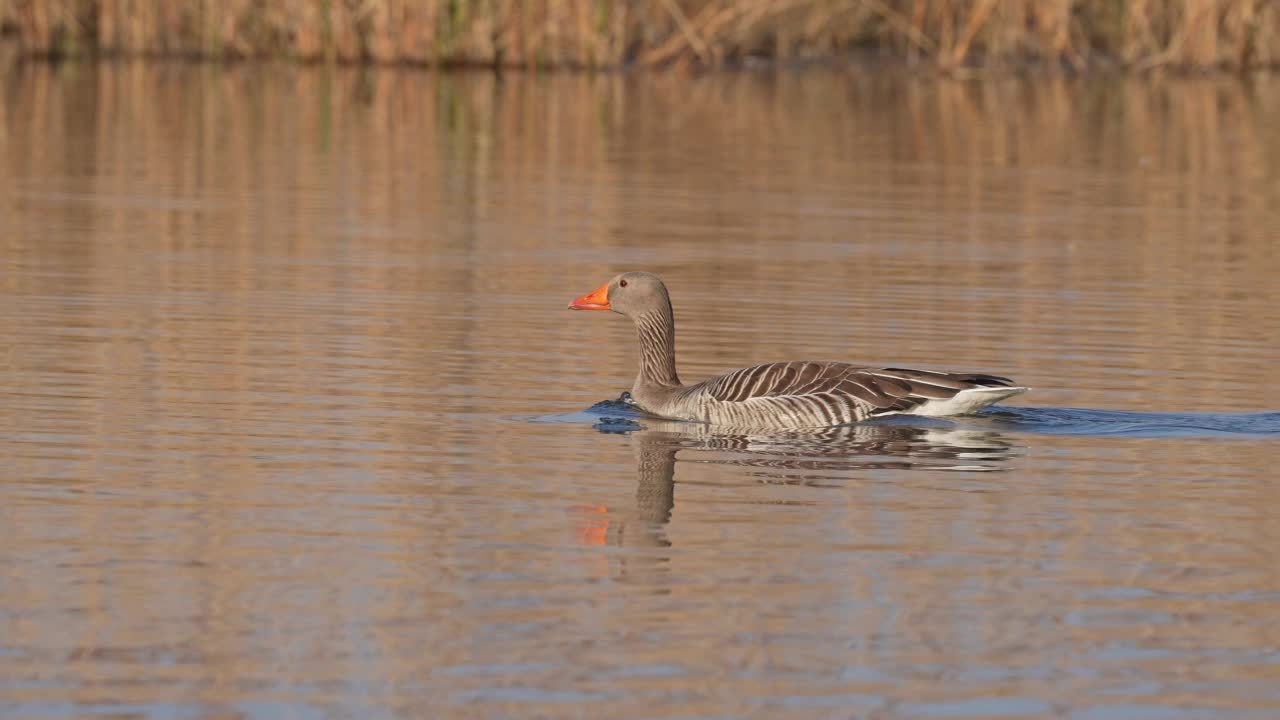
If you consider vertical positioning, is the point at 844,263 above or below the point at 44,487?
above

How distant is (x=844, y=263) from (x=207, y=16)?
2563cm

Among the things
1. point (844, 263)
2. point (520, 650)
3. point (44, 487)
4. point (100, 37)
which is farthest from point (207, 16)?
point (520, 650)

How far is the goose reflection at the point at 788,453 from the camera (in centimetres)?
1020

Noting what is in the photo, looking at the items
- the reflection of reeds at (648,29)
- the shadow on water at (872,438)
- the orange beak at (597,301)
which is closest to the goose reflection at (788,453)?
the shadow on water at (872,438)

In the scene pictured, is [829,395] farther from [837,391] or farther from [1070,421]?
[1070,421]

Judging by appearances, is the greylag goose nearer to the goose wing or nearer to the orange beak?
the goose wing

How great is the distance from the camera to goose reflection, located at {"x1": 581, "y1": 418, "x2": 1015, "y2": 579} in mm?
10195

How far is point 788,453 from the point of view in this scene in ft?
38.8

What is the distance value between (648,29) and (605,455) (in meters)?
32.5

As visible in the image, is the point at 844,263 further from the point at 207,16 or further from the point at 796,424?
the point at 207,16

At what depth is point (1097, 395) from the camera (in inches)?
531

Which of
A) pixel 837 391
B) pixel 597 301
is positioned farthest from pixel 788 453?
pixel 597 301

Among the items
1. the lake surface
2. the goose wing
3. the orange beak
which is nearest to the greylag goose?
the goose wing

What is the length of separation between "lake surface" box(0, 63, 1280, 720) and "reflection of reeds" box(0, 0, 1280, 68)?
13367 millimetres
